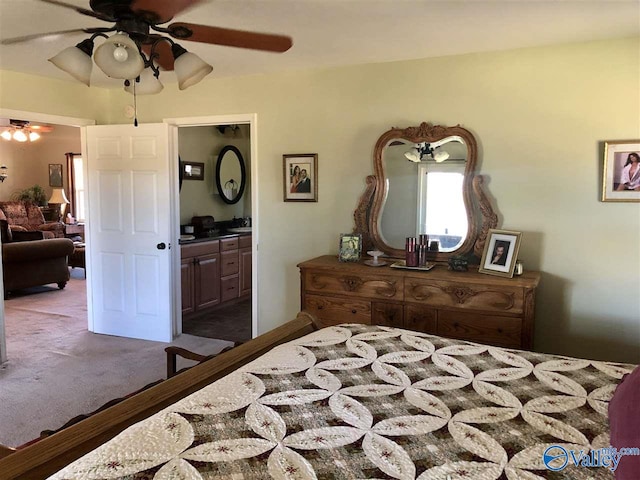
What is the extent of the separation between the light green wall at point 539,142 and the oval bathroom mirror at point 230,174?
255 cm

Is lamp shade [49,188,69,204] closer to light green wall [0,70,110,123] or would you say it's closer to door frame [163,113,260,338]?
light green wall [0,70,110,123]

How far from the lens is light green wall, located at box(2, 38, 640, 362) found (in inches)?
120

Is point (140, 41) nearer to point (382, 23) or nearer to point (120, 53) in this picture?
point (120, 53)

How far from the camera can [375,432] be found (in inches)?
52.1

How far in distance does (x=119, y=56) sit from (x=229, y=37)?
52cm

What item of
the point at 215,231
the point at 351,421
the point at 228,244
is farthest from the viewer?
the point at 215,231

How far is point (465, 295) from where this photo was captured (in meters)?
3.00

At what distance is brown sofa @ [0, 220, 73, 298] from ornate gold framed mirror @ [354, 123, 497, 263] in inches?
177

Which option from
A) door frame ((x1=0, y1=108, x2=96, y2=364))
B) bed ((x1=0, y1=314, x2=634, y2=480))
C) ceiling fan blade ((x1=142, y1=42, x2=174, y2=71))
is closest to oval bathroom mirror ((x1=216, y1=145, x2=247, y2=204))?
door frame ((x1=0, y1=108, x2=96, y2=364))

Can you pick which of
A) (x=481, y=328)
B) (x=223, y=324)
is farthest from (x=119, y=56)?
(x=223, y=324)

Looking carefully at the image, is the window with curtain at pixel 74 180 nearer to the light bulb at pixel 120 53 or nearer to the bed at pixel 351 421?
the light bulb at pixel 120 53

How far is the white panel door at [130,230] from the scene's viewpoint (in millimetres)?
4328

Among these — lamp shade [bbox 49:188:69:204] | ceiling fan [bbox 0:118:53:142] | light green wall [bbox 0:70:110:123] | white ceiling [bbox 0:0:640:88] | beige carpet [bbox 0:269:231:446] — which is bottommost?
beige carpet [bbox 0:269:231:446]

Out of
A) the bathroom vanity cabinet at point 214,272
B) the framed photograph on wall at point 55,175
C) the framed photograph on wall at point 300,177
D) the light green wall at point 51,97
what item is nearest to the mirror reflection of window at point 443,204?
the framed photograph on wall at point 300,177
